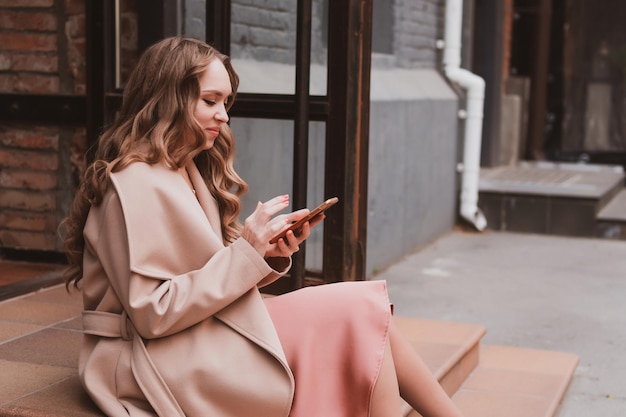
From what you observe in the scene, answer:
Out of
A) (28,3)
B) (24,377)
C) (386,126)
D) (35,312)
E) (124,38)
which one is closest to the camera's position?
(24,377)

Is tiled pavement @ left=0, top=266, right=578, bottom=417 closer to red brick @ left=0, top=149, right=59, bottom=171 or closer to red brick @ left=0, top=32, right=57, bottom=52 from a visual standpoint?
red brick @ left=0, top=149, right=59, bottom=171

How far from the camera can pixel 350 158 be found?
12.0ft

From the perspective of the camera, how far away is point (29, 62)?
447cm

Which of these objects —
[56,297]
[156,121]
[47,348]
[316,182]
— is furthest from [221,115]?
[56,297]

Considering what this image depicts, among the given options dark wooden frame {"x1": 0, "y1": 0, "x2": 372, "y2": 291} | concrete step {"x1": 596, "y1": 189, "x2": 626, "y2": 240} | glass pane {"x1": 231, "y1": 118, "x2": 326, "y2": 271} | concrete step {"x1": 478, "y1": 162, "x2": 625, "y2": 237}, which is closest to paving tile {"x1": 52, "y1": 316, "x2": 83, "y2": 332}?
dark wooden frame {"x1": 0, "y1": 0, "x2": 372, "y2": 291}

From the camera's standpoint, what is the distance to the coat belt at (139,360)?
225cm

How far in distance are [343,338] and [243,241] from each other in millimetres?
369

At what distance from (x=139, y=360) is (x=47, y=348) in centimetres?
100

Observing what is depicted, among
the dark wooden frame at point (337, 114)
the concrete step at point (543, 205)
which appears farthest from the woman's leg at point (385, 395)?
the concrete step at point (543, 205)

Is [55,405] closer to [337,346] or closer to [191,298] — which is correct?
[191,298]

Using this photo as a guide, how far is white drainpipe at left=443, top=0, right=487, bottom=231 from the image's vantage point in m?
7.11

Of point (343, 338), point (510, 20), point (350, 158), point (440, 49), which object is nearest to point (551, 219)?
point (440, 49)

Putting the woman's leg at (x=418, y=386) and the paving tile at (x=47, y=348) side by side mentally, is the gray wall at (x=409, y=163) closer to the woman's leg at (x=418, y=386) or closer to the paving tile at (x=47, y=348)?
the paving tile at (x=47, y=348)

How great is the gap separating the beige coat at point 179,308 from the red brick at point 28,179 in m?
2.27
